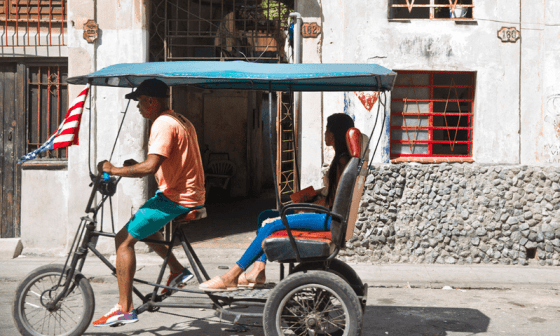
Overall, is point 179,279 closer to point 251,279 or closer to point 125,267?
point 125,267

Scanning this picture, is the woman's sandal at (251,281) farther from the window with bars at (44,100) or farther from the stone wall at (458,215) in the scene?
the window with bars at (44,100)

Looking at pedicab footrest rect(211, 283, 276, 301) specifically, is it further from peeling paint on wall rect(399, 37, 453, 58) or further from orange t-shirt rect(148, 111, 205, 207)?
peeling paint on wall rect(399, 37, 453, 58)

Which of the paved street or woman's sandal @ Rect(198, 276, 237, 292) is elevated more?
woman's sandal @ Rect(198, 276, 237, 292)

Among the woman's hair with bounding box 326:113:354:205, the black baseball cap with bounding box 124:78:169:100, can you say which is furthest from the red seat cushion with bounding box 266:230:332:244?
the black baseball cap with bounding box 124:78:169:100

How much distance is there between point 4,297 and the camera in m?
6.30

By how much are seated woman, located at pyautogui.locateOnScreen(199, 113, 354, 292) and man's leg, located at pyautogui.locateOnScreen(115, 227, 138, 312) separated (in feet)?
1.85

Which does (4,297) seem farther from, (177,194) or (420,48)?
(420,48)

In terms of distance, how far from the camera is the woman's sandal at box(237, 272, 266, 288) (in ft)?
15.1

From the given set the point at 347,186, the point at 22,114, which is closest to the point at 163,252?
the point at 347,186

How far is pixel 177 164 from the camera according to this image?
4582 mm

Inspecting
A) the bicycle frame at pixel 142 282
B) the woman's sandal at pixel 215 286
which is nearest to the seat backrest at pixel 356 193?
the bicycle frame at pixel 142 282

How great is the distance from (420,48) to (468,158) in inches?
69.6

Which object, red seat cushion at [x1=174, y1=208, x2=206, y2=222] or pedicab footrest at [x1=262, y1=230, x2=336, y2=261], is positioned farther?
red seat cushion at [x1=174, y1=208, x2=206, y2=222]

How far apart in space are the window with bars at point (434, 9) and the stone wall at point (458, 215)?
2307mm
